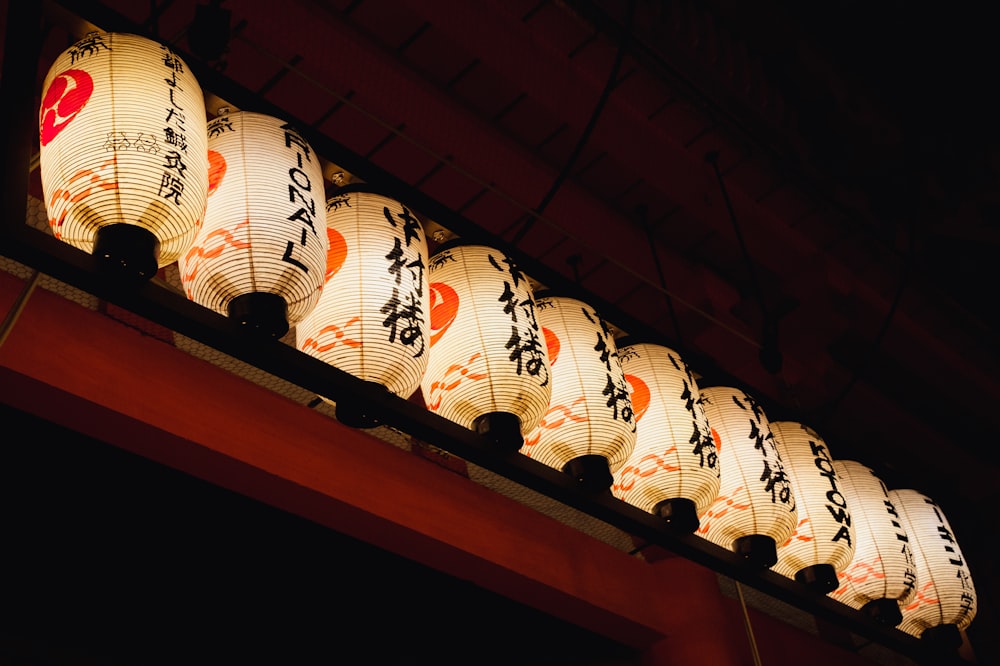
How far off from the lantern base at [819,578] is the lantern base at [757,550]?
292 millimetres

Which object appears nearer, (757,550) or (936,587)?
(757,550)

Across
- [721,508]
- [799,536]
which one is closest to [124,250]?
[721,508]

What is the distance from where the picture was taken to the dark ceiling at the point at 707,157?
3998 millimetres

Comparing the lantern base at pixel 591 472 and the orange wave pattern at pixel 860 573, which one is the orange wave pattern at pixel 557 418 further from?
the orange wave pattern at pixel 860 573

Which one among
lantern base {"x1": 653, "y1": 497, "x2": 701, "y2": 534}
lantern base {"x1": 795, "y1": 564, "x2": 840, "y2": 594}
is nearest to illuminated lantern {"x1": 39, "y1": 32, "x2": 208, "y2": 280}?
lantern base {"x1": 653, "y1": 497, "x2": 701, "y2": 534}

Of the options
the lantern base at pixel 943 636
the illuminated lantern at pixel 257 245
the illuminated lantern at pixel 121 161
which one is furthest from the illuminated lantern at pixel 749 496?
the illuminated lantern at pixel 121 161

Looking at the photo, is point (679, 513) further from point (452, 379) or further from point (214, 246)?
point (214, 246)

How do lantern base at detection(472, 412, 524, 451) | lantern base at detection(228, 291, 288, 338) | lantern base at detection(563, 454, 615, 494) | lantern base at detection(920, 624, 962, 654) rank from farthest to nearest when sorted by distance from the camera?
1. lantern base at detection(920, 624, 962, 654)
2. lantern base at detection(563, 454, 615, 494)
3. lantern base at detection(472, 412, 524, 451)
4. lantern base at detection(228, 291, 288, 338)

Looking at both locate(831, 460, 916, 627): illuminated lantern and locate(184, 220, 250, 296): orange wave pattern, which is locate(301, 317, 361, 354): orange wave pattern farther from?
locate(831, 460, 916, 627): illuminated lantern

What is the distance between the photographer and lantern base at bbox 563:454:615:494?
2.94 m

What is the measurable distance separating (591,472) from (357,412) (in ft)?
2.79

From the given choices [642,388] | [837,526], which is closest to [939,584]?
[837,526]

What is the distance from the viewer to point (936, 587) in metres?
4.16

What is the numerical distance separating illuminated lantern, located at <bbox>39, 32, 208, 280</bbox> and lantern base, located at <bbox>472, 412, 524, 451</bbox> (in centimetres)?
103
